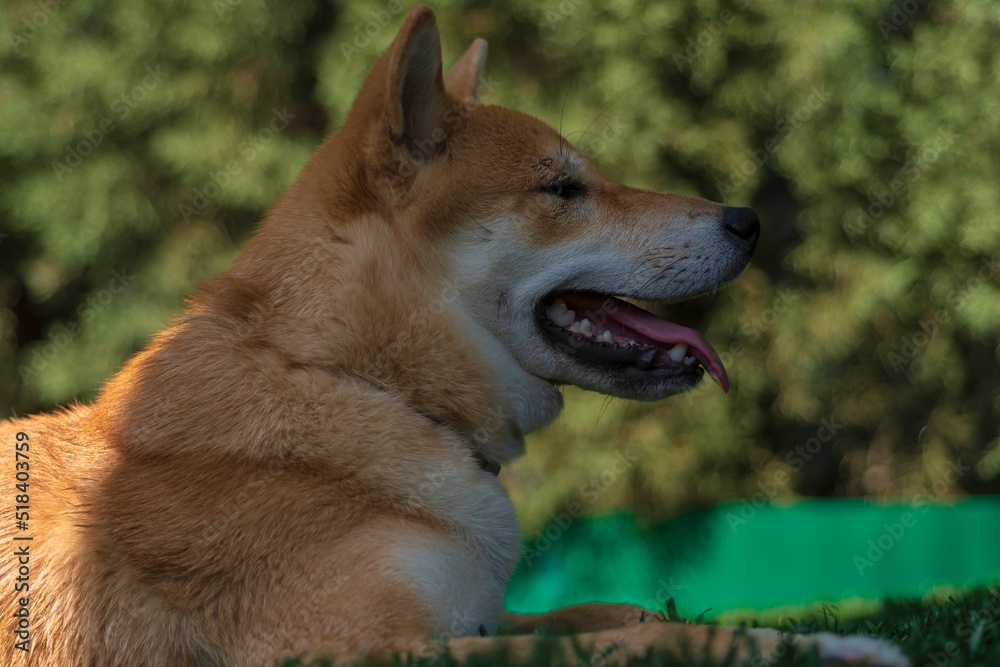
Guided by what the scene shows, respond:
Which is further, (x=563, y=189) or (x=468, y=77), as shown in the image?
(x=468, y=77)

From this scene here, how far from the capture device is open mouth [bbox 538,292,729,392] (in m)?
2.75

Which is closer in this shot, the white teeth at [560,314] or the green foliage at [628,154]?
the white teeth at [560,314]

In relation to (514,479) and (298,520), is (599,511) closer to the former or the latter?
(514,479)

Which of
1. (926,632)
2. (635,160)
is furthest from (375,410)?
(635,160)

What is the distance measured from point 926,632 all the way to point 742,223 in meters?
1.40

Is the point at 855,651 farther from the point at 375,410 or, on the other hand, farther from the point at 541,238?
the point at 541,238

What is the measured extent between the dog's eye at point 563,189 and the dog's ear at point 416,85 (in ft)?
1.31

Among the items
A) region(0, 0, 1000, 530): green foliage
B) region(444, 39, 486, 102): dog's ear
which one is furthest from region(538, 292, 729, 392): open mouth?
region(0, 0, 1000, 530): green foliage

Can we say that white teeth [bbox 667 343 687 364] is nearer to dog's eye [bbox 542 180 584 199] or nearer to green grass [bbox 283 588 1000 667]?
dog's eye [bbox 542 180 584 199]

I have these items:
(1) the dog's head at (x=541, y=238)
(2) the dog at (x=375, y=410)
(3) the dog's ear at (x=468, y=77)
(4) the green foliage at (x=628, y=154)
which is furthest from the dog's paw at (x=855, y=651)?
(4) the green foliage at (x=628, y=154)

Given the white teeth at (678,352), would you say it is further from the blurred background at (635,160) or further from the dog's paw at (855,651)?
the blurred background at (635,160)

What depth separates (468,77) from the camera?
11.7ft

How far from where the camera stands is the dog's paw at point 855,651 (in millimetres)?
1731

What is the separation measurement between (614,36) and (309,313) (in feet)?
16.1
